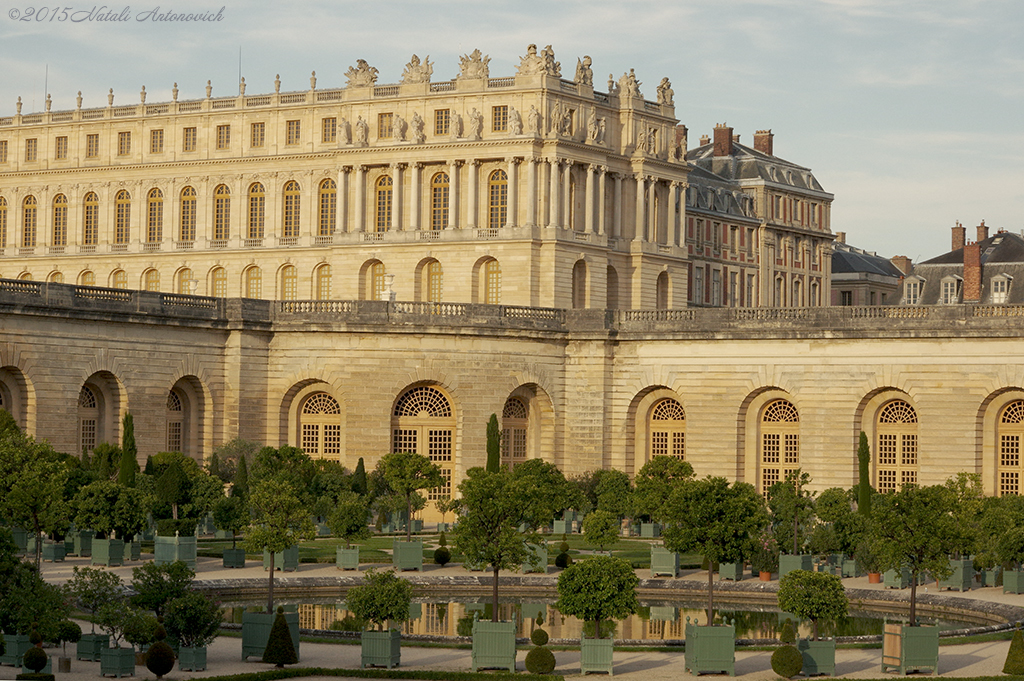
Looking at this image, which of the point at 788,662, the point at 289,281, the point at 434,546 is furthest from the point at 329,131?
the point at 788,662

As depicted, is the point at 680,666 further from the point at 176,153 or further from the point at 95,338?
the point at 176,153

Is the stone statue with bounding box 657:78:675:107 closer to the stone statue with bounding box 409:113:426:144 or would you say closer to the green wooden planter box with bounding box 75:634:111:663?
the stone statue with bounding box 409:113:426:144

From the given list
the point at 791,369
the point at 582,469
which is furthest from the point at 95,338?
the point at 791,369

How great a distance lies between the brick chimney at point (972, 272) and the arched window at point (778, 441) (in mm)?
45833

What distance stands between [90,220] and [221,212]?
9.34m

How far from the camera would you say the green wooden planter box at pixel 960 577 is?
1705 inches

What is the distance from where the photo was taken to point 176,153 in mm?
95688

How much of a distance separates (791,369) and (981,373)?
6.81m

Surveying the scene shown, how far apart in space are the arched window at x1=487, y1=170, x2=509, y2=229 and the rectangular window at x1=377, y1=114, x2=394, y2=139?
21.1ft

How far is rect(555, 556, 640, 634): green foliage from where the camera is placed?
31500 mm

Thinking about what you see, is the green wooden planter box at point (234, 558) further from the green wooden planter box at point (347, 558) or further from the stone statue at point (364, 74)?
the stone statue at point (364, 74)

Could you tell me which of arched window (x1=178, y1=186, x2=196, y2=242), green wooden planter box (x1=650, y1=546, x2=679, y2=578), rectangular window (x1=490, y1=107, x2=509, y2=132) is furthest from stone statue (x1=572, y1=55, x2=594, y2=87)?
green wooden planter box (x1=650, y1=546, x2=679, y2=578)

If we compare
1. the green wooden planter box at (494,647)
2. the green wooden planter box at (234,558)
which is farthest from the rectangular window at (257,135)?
the green wooden planter box at (494,647)

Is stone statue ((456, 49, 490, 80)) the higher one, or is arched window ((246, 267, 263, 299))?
stone statue ((456, 49, 490, 80))
